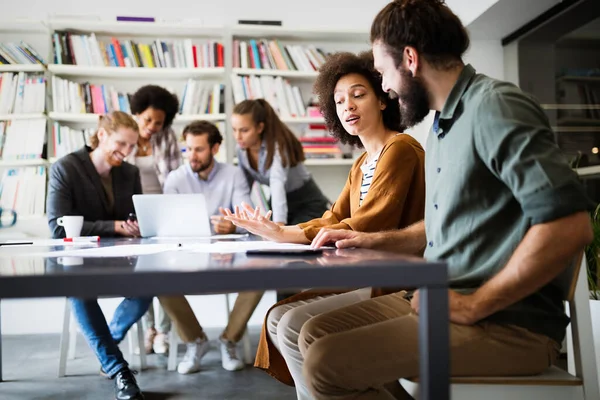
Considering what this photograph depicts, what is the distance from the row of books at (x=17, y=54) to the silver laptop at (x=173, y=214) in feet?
7.08

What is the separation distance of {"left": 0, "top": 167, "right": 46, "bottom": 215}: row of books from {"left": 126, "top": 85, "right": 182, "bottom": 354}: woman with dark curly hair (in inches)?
30.0

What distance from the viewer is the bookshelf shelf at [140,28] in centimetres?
380

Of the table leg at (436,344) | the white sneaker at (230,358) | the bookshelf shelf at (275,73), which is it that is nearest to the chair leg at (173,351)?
the white sneaker at (230,358)

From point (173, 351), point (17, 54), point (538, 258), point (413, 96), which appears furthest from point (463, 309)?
point (17, 54)

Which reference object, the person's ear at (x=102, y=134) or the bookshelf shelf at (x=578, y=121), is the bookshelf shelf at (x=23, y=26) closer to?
the person's ear at (x=102, y=134)

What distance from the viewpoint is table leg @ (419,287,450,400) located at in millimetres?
813

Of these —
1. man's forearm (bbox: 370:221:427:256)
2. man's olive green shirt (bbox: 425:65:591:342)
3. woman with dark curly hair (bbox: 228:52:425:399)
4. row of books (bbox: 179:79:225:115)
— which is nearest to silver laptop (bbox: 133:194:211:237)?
woman with dark curly hair (bbox: 228:52:425:399)

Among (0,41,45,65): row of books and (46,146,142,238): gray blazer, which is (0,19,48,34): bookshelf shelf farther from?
(46,146,142,238): gray blazer

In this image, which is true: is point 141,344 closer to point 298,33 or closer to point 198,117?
point 198,117

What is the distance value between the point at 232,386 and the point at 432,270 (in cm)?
194

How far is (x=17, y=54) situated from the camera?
3.79 m

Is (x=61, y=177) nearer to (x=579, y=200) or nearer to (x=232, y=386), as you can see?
(x=232, y=386)

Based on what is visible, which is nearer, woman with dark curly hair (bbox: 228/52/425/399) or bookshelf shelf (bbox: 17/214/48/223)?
woman with dark curly hair (bbox: 228/52/425/399)

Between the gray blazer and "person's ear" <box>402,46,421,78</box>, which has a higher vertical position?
"person's ear" <box>402,46,421,78</box>
